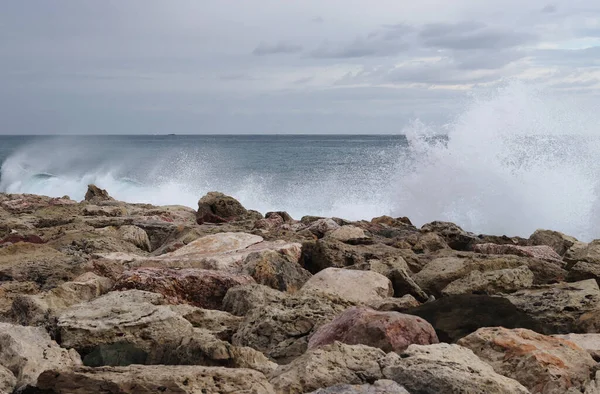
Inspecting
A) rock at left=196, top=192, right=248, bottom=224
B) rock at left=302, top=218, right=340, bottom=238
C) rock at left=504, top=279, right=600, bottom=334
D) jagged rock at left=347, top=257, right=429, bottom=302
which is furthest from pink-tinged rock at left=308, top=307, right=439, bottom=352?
rock at left=196, top=192, right=248, bottom=224

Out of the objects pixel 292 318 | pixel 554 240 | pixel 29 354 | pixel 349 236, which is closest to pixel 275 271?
pixel 292 318

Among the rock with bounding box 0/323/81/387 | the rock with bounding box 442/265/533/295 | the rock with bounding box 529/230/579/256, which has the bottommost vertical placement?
the rock with bounding box 529/230/579/256

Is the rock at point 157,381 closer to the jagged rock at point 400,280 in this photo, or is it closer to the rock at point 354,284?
the rock at point 354,284

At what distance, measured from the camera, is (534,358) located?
134 inches

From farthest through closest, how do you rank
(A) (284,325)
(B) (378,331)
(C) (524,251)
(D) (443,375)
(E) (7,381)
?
(C) (524,251), (A) (284,325), (B) (378,331), (E) (7,381), (D) (443,375)

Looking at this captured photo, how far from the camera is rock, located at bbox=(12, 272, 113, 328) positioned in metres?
4.30

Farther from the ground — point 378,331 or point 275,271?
point 378,331

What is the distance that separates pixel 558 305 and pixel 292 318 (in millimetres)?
1793

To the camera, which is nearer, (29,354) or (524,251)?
(29,354)

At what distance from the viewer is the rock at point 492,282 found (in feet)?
17.3

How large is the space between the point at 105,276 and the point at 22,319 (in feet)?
4.45

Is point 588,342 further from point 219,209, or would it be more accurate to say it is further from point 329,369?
point 219,209

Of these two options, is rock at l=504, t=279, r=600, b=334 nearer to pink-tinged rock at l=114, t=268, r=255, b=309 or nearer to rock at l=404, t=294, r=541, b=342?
rock at l=404, t=294, r=541, b=342

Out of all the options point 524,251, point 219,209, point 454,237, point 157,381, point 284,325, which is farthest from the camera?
point 219,209
